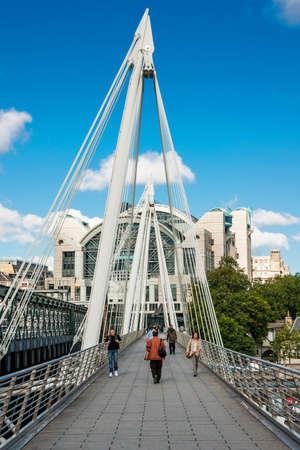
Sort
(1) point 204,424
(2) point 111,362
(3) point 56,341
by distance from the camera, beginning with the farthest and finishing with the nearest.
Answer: (3) point 56,341 < (2) point 111,362 < (1) point 204,424

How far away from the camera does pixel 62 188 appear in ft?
53.4

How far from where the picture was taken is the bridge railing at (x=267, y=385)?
7289 millimetres

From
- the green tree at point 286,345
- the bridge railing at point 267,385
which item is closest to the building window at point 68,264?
the green tree at point 286,345

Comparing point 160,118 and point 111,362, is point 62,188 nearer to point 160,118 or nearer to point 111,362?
point 111,362

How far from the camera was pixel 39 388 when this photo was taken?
9.29 meters

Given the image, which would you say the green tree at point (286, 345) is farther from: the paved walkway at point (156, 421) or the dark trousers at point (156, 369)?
the paved walkway at point (156, 421)

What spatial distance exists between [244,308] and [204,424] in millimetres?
50003

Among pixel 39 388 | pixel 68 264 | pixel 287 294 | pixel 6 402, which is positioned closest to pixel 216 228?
pixel 287 294

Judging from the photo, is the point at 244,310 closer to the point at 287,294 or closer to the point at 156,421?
the point at 287,294

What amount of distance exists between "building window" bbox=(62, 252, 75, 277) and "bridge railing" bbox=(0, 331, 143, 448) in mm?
82462

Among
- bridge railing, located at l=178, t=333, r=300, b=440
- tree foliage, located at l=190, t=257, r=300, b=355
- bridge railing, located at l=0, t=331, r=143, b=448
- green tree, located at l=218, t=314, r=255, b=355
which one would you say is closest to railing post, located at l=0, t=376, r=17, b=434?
bridge railing, located at l=0, t=331, r=143, b=448

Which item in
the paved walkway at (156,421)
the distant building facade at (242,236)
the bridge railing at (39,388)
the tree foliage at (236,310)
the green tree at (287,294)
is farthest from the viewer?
the distant building facade at (242,236)

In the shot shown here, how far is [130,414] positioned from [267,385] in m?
2.29

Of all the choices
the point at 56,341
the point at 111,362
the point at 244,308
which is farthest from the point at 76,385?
the point at 244,308
